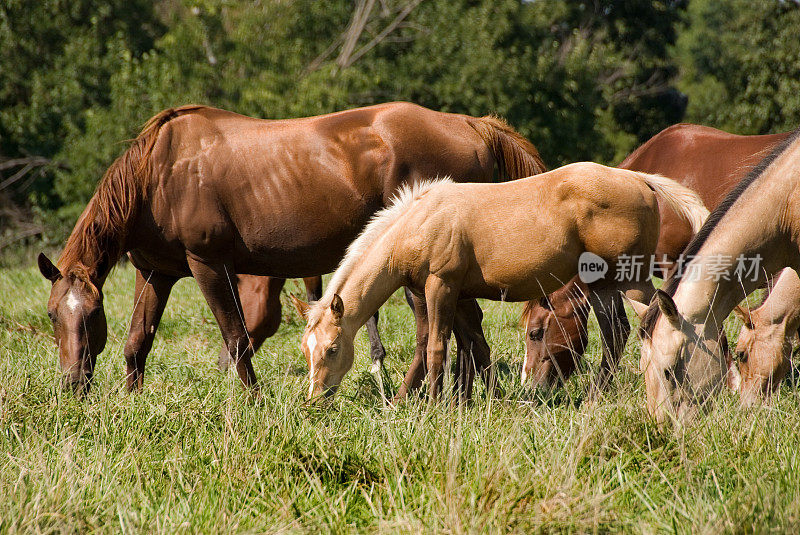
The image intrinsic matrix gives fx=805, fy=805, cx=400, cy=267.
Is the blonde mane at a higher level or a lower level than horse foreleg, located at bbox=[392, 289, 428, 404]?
higher

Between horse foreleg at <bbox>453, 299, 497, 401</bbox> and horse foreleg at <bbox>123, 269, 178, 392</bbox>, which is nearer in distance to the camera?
horse foreleg at <bbox>453, 299, 497, 401</bbox>

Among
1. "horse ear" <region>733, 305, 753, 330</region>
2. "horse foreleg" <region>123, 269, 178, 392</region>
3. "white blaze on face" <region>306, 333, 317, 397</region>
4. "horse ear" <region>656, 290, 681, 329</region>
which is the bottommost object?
"horse foreleg" <region>123, 269, 178, 392</region>

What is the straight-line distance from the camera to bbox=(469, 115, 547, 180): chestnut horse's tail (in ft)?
19.6

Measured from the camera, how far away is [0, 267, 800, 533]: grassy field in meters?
2.94

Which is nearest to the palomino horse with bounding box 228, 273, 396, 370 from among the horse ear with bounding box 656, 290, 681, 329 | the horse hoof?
the horse hoof

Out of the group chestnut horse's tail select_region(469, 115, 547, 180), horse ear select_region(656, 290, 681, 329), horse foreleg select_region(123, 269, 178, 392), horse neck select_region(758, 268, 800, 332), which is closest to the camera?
horse ear select_region(656, 290, 681, 329)

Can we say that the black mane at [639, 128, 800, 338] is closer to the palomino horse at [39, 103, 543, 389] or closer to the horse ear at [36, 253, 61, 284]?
the palomino horse at [39, 103, 543, 389]

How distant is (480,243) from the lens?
4.83m

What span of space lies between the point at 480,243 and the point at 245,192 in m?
1.82

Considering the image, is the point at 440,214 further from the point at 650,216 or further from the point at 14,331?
the point at 14,331

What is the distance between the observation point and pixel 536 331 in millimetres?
5895

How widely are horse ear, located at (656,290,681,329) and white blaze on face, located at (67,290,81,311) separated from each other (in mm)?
3561

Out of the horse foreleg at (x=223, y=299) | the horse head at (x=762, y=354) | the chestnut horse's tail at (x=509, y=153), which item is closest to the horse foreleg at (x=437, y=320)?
the horse foreleg at (x=223, y=299)

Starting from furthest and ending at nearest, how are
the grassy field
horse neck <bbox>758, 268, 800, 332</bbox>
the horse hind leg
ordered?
1. the horse hind leg
2. horse neck <bbox>758, 268, 800, 332</bbox>
3. the grassy field
